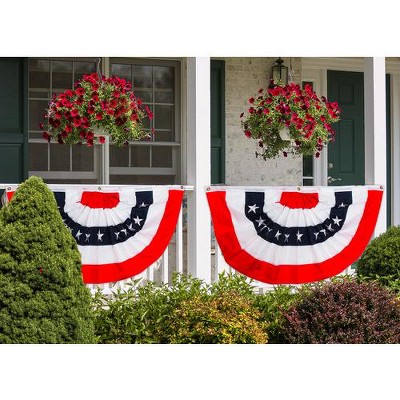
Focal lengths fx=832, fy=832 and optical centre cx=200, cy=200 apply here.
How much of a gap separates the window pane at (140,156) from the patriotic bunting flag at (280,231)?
2662 mm

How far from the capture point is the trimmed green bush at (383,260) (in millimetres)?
7266

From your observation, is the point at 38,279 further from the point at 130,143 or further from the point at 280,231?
the point at 130,143

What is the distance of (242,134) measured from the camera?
9.98 meters

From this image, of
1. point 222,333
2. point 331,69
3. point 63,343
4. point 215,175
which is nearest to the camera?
point 63,343

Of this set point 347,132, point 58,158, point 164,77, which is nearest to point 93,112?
point 58,158

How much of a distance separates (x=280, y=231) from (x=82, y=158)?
3160 mm

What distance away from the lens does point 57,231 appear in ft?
19.1

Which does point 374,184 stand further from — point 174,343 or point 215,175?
point 174,343

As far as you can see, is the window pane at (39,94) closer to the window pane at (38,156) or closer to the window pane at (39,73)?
the window pane at (39,73)

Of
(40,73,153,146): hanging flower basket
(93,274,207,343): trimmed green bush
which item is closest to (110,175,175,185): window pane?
(40,73,153,146): hanging flower basket

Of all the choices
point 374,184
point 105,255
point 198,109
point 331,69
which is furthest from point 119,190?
point 331,69

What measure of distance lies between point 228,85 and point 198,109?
104 inches

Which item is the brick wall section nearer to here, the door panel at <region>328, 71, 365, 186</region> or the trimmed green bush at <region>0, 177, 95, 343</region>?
the door panel at <region>328, 71, 365, 186</region>

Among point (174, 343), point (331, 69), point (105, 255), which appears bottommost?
point (174, 343)
